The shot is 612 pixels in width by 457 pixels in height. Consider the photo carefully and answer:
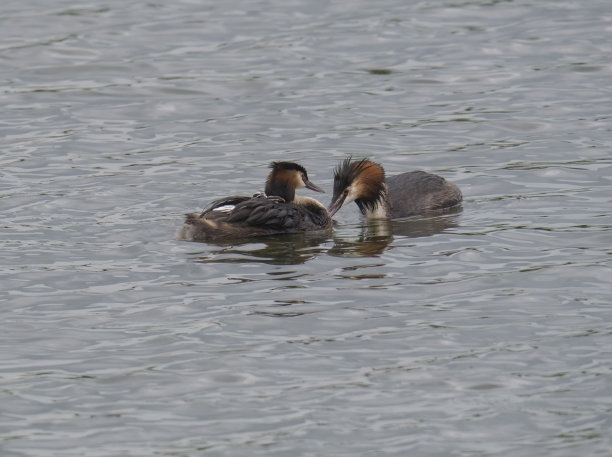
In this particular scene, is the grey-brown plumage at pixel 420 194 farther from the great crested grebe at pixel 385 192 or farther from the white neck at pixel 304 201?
the white neck at pixel 304 201

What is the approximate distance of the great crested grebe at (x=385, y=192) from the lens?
12836 mm

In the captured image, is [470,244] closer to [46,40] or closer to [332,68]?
[332,68]

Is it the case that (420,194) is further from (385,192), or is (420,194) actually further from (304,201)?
(304,201)

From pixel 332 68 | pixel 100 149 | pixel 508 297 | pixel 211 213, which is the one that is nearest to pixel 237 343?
pixel 508 297

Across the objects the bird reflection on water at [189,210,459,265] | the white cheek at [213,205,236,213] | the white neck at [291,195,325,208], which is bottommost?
the bird reflection on water at [189,210,459,265]

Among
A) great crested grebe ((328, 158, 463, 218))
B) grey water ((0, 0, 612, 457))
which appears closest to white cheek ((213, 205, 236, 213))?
grey water ((0, 0, 612, 457))

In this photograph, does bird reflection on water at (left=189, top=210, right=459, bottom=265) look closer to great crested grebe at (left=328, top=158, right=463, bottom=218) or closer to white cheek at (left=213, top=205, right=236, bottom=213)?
great crested grebe at (left=328, top=158, right=463, bottom=218)

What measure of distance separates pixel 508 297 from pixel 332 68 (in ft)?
30.5

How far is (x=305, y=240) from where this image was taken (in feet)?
38.9

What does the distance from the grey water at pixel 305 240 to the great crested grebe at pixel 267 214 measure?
6.0 inches

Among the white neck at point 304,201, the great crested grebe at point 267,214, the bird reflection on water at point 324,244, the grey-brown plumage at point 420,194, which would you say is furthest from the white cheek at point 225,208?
the grey-brown plumage at point 420,194

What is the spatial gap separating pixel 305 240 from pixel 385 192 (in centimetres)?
153

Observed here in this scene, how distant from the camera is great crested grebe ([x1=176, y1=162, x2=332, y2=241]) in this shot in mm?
11547

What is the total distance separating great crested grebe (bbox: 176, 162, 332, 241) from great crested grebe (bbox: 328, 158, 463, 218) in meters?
0.51
